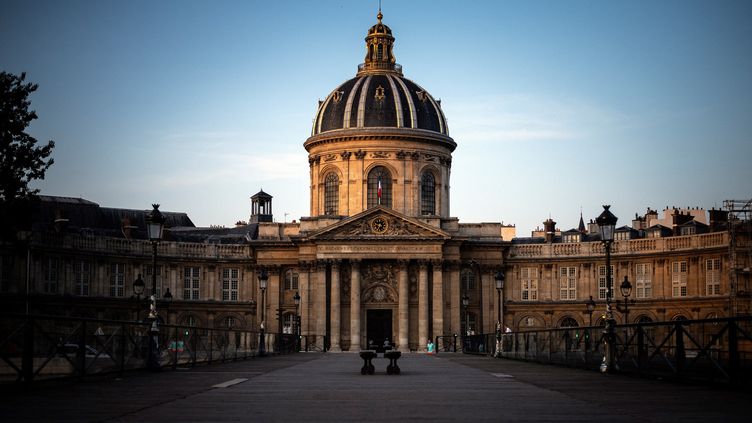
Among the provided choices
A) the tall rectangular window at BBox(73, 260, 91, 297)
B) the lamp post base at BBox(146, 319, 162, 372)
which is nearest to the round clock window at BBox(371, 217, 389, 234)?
the tall rectangular window at BBox(73, 260, 91, 297)

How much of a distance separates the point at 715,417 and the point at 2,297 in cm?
6792

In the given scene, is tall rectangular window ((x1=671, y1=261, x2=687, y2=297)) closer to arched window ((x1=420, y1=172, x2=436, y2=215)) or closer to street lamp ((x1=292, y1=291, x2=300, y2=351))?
arched window ((x1=420, y1=172, x2=436, y2=215))

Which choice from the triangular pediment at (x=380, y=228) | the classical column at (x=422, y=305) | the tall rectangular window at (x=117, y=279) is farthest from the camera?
the tall rectangular window at (x=117, y=279)

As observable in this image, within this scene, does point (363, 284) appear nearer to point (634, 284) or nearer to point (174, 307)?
point (174, 307)

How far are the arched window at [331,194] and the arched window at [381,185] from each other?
10.0ft

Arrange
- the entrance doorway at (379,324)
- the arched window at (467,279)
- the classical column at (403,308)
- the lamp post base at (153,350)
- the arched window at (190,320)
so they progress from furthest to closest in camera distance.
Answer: the arched window at (467,279), the arched window at (190,320), the entrance doorway at (379,324), the classical column at (403,308), the lamp post base at (153,350)

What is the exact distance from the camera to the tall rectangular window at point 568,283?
9806 cm

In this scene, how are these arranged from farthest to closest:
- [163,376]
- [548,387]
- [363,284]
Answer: [363,284], [163,376], [548,387]

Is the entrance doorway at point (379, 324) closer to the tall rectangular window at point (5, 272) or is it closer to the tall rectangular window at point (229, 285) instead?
the tall rectangular window at point (229, 285)

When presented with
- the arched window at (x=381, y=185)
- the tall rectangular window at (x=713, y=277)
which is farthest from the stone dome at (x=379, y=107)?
the tall rectangular window at (x=713, y=277)

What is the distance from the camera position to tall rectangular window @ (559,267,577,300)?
3861 inches

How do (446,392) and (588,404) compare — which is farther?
(446,392)

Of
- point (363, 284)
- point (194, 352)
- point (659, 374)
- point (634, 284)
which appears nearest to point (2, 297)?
point (363, 284)

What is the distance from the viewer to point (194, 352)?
1599 inches
